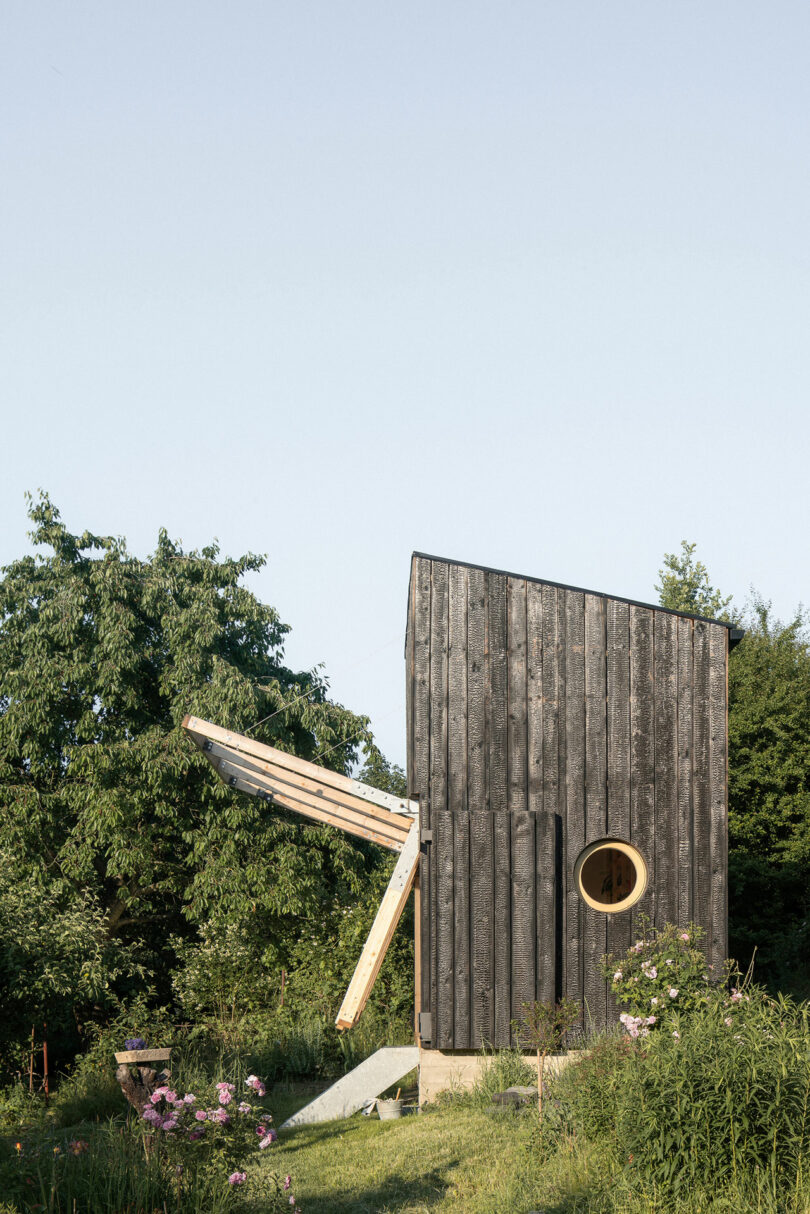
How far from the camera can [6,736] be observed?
14750 mm

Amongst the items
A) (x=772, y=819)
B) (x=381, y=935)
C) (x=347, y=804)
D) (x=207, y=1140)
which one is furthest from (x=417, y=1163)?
(x=772, y=819)

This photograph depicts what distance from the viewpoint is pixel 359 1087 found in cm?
1030

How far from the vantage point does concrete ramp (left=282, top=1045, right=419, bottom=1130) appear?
396 inches

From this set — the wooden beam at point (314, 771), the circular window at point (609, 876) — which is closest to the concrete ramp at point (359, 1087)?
the wooden beam at point (314, 771)

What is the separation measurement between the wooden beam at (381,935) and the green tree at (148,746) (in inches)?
142

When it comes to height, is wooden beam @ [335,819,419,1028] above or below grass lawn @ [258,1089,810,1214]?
above

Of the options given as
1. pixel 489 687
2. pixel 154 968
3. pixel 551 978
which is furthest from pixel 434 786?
pixel 154 968

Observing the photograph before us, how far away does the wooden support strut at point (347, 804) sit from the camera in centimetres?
998

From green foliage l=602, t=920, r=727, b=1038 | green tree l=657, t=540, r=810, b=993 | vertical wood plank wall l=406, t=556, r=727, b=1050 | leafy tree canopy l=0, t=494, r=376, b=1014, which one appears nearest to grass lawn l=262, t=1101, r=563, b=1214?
vertical wood plank wall l=406, t=556, r=727, b=1050

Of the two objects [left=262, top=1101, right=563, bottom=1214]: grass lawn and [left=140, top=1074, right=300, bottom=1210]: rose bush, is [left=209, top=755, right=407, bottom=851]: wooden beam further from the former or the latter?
[left=140, top=1074, right=300, bottom=1210]: rose bush

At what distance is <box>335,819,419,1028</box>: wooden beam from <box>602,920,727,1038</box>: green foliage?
73.4 inches

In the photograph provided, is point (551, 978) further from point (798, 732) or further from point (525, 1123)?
point (798, 732)

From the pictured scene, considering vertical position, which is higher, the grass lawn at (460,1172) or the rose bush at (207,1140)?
the rose bush at (207,1140)

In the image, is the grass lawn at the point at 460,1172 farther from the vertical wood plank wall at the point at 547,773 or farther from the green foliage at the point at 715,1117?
the vertical wood plank wall at the point at 547,773
